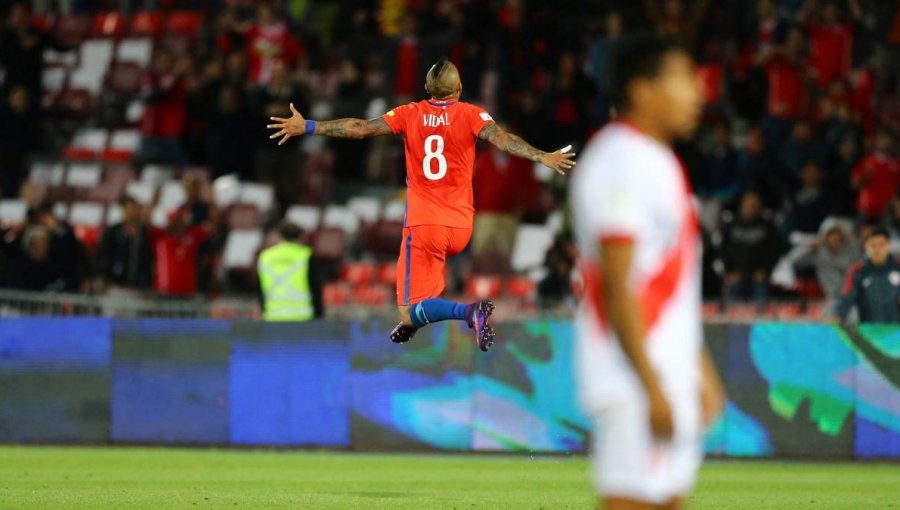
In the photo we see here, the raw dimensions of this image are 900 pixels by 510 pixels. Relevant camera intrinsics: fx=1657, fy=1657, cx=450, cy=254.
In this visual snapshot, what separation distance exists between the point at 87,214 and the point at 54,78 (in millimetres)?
4476

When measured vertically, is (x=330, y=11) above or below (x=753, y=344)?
above

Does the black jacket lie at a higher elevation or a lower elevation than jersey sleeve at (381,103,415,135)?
lower

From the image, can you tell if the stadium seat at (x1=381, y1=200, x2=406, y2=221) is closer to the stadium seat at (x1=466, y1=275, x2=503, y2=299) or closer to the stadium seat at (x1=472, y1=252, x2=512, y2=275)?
the stadium seat at (x1=472, y1=252, x2=512, y2=275)

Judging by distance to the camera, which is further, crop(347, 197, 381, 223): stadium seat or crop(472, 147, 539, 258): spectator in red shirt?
crop(347, 197, 381, 223): stadium seat

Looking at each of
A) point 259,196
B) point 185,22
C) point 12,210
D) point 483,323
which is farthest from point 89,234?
point 483,323

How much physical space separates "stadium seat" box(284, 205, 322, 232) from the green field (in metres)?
5.80

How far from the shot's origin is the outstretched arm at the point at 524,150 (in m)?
10.2

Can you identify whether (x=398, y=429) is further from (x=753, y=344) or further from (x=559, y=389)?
(x=753, y=344)

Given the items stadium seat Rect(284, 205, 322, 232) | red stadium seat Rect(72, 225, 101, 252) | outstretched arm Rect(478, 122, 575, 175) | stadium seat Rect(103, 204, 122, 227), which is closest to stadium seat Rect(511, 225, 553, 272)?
stadium seat Rect(284, 205, 322, 232)

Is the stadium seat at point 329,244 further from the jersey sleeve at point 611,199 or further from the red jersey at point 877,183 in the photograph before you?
the jersey sleeve at point 611,199

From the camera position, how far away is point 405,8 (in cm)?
2366

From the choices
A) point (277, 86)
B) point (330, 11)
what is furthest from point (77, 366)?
point (330, 11)

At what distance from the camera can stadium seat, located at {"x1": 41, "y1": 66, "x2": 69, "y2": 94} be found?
26641 mm

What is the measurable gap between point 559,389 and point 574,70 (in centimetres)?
599
